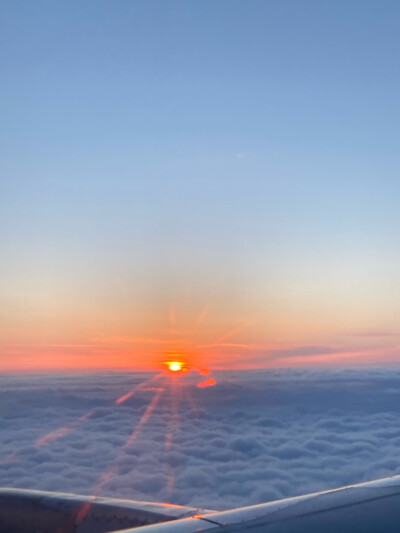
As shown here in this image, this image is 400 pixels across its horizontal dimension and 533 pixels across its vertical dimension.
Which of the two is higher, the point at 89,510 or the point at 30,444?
the point at 30,444

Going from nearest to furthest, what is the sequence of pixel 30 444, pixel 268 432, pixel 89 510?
pixel 89 510 < pixel 30 444 < pixel 268 432

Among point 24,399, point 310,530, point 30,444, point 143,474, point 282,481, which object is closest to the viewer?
point 310,530

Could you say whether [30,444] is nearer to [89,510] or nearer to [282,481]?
[282,481]

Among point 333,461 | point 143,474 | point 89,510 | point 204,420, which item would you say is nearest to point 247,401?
point 204,420

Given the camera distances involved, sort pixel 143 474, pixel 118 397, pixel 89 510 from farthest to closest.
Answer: pixel 118 397, pixel 143 474, pixel 89 510

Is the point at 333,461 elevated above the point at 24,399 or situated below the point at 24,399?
below

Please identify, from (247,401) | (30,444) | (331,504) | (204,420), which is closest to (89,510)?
(331,504)

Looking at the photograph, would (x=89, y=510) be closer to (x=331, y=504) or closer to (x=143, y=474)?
(x=331, y=504)

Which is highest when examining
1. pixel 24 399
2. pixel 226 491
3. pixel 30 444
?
pixel 24 399

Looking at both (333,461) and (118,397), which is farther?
(118,397)
